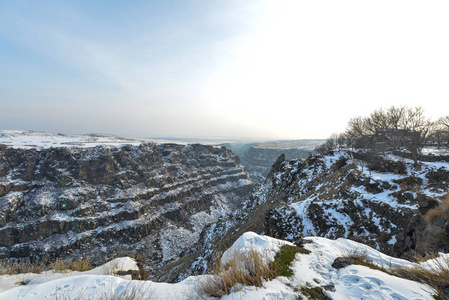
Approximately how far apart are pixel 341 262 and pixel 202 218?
236 feet

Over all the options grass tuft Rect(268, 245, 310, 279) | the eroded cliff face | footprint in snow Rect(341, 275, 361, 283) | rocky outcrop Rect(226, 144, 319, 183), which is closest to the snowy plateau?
footprint in snow Rect(341, 275, 361, 283)

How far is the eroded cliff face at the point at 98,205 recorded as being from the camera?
149 feet

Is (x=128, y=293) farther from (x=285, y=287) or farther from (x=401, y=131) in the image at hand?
(x=401, y=131)

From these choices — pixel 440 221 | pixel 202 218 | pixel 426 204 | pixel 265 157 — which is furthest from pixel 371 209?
pixel 265 157

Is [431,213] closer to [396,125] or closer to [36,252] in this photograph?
[396,125]

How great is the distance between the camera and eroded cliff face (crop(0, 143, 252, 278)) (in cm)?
4541

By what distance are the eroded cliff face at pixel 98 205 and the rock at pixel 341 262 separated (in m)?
35.7

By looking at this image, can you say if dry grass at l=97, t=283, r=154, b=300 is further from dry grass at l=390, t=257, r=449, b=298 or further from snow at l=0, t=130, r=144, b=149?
snow at l=0, t=130, r=144, b=149

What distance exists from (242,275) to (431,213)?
403 inches

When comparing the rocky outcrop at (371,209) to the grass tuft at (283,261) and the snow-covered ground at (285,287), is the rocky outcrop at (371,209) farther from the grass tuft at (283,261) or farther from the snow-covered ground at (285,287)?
the grass tuft at (283,261)

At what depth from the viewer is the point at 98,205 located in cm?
5569

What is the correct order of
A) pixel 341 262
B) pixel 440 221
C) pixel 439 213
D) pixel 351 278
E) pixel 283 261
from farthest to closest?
pixel 439 213 < pixel 440 221 < pixel 341 262 < pixel 283 261 < pixel 351 278

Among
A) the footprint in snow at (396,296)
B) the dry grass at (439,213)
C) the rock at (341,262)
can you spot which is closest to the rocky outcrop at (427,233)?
the dry grass at (439,213)

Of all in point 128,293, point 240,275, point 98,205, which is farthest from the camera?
point 98,205
